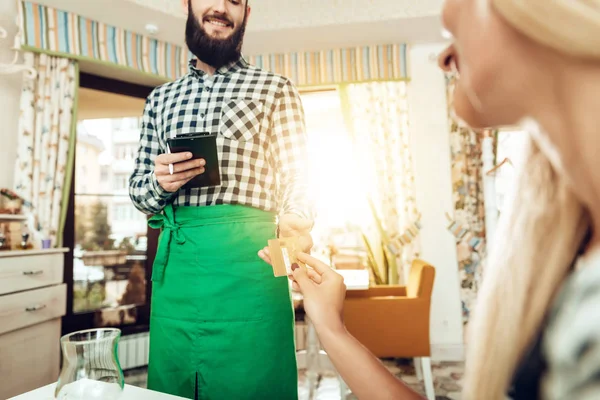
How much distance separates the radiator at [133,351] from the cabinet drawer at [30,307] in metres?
0.91

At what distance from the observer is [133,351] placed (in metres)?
3.62

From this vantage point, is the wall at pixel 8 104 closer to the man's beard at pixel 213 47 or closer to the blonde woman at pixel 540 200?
the man's beard at pixel 213 47

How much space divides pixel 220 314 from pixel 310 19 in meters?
3.15

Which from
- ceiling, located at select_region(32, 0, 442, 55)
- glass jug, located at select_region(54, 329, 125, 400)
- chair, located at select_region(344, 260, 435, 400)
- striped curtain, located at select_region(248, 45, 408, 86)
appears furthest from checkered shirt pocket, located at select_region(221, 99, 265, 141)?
striped curtain, located at select_region(248, 45, 408, 86)

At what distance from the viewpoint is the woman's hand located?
772mm

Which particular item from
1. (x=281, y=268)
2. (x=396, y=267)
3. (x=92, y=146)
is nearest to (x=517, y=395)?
(x=281, y=268)

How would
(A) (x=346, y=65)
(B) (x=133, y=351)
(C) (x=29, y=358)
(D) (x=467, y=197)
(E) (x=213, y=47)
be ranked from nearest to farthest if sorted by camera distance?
(E) (x=213, y=47) → (C) (x=29, y=358) → (B) (x=133, y=351) → (D) (x=467, y=197) → (A) (x=346, y=65)

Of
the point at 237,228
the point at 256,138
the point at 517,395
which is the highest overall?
the point at 256,138

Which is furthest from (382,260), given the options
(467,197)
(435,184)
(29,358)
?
(29,358)

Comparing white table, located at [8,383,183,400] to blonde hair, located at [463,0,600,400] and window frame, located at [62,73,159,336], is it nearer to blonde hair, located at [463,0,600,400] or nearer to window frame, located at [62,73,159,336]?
blonde hair, located at [463,0,600,400]

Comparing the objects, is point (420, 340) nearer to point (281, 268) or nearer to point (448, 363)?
point (448, 363)

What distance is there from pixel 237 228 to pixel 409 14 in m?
3.10

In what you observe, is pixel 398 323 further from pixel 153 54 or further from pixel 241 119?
pixel 153 54

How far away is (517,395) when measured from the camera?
1.08 ft
